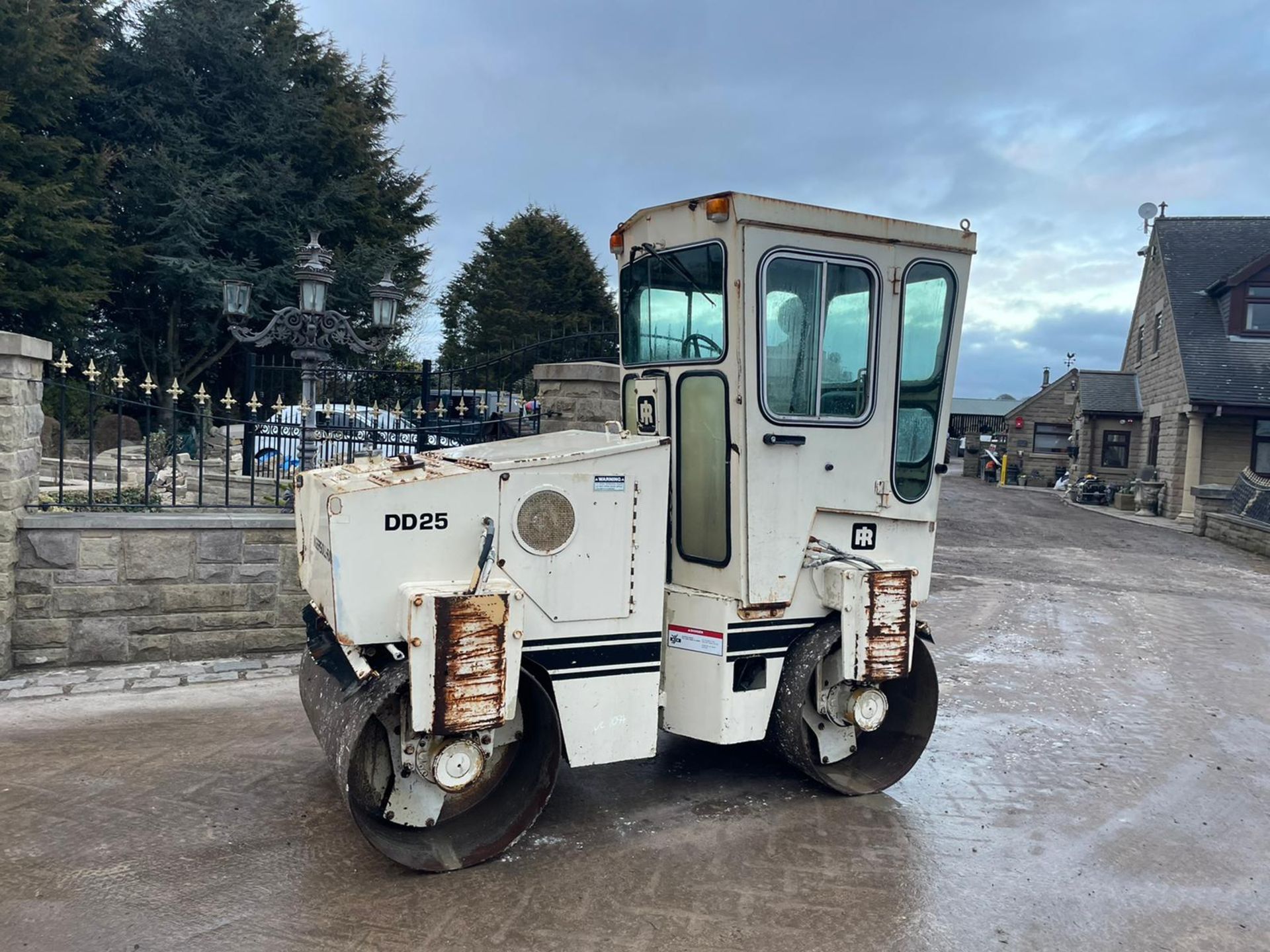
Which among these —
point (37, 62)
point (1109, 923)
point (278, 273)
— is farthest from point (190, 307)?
point (1109, 923)

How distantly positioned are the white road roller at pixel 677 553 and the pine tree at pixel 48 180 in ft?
47.6

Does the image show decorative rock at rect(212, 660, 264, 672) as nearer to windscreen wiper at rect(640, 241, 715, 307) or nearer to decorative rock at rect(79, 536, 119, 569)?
decorative rock at rect(79, 536, 119, 569)

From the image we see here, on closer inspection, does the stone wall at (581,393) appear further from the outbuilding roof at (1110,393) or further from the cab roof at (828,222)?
the outbuilding roof at (1110,393)

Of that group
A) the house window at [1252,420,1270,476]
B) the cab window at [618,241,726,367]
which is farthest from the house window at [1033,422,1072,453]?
the cab window at [618,241,726,367]

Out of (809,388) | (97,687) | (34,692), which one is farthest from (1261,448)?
(34,692)

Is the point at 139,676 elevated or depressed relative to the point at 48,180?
depressed

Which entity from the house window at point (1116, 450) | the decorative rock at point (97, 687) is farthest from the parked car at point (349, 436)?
the house window at point (1116, 450)

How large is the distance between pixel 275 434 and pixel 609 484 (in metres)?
4.22

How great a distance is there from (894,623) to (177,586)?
482cm

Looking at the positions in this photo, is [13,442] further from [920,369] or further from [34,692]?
[920,369]

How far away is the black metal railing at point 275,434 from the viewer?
20.8 feet

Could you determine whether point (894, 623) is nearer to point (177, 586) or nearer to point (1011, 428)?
point (177, 586)

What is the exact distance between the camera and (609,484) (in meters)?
3.77

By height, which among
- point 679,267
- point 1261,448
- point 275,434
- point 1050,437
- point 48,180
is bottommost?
point 275,434
